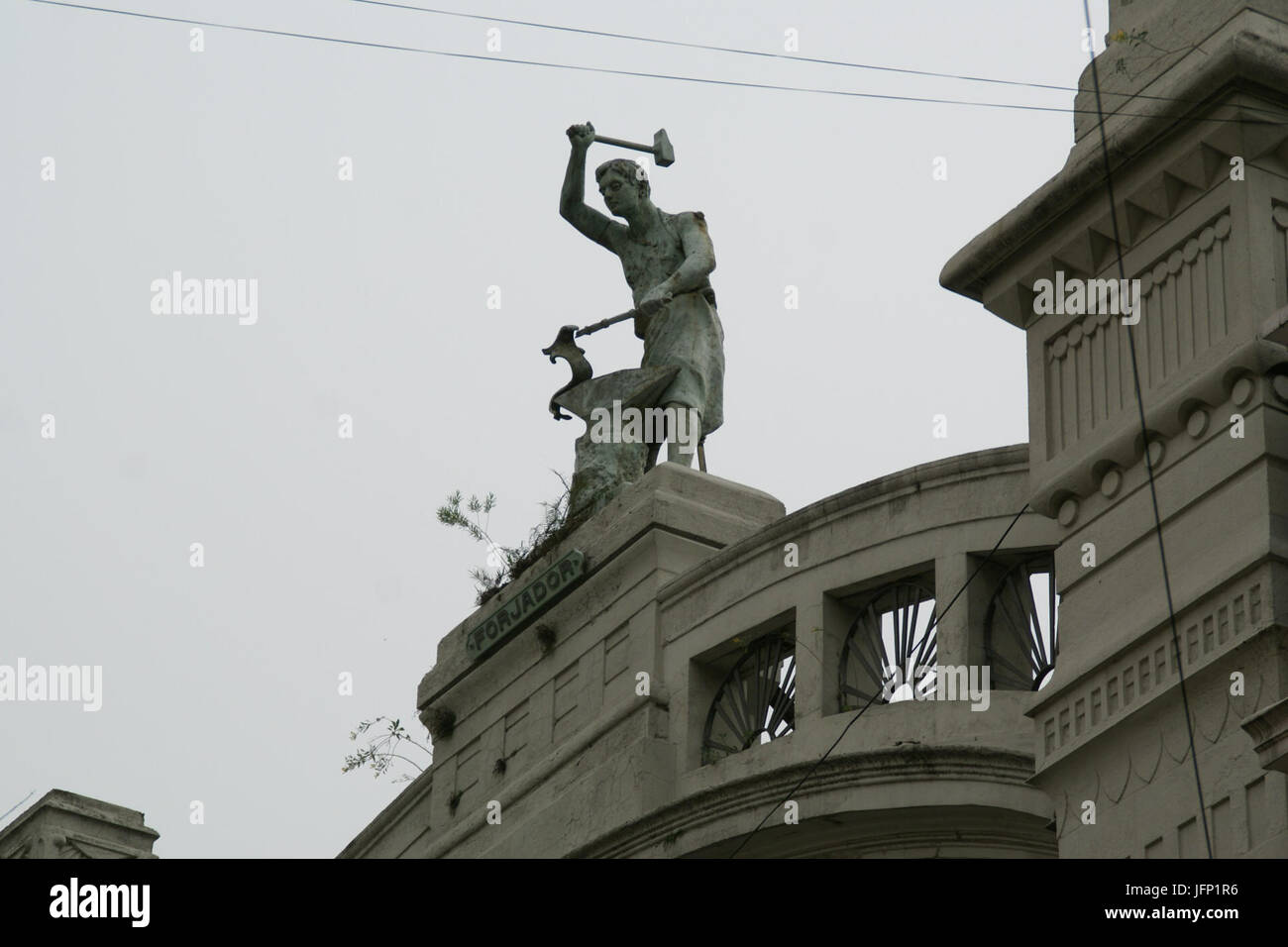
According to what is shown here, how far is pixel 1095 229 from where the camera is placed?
43.8ft

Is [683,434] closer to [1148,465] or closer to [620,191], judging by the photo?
[620,191]

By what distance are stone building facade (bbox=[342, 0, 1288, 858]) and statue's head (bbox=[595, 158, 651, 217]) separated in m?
2.80

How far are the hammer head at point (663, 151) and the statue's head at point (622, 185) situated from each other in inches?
8.1

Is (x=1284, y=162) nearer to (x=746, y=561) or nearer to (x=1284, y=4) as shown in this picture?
(x=1284, y=4)

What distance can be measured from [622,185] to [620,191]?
48 mm

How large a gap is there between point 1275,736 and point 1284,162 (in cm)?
321

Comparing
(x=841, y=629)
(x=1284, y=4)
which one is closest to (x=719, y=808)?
(x=841, y=629)

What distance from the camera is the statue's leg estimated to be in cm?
1969

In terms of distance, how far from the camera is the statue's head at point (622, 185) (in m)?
20.8

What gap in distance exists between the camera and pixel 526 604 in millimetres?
19594

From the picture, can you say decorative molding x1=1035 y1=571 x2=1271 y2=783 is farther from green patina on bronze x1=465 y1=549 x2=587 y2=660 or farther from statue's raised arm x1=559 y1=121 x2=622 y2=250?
statue's raised arm x1=559 y1=121 x2=622 y2=250

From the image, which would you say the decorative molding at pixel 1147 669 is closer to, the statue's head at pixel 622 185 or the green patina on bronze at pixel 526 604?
the green patina on bronze at pixel 526 604

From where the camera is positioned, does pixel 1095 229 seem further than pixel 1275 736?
Yes

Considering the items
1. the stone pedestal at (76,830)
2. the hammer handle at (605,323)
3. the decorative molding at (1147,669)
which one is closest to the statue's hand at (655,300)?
the hammer handle at (605,323)
